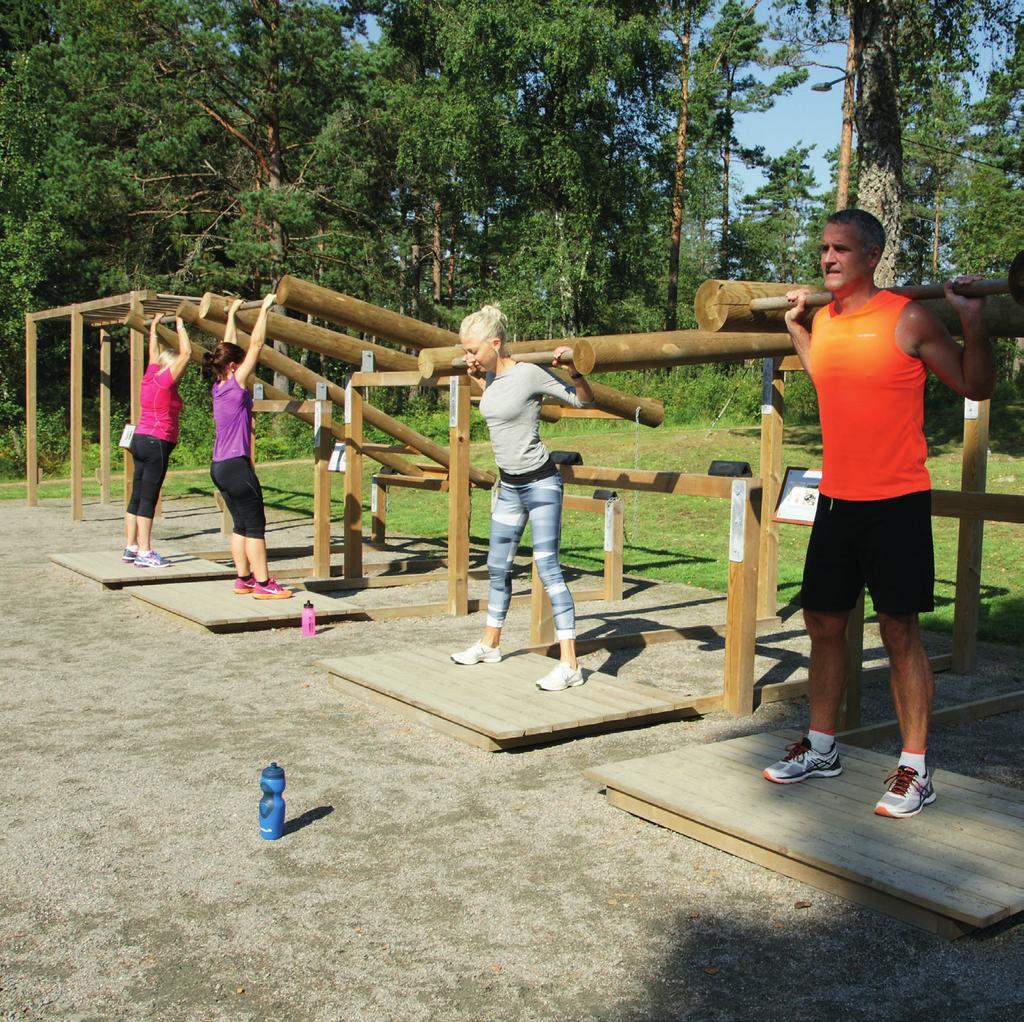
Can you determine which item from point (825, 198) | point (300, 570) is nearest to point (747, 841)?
point (300, 570)

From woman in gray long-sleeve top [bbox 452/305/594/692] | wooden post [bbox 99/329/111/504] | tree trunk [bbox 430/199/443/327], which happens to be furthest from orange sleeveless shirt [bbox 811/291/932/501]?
tree trunk [bbox 430/199/443/327]

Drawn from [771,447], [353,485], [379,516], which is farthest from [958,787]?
[379,516]

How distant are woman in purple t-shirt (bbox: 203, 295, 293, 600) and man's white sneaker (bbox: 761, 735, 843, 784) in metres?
4.88

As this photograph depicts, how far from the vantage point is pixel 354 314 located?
7.63 m

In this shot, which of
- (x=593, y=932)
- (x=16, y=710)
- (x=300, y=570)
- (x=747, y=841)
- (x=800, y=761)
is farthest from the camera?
(x=300, y=570)

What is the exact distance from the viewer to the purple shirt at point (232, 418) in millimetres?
Answer: 8289

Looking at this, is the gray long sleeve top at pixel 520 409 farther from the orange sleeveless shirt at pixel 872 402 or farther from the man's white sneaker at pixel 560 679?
→ the orange sleeveless shirt at pixel 872 402

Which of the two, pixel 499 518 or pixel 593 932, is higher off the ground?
pixel 499 518

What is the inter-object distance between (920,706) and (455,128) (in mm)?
29871

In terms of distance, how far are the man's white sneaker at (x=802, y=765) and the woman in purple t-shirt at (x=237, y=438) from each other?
4.88 m

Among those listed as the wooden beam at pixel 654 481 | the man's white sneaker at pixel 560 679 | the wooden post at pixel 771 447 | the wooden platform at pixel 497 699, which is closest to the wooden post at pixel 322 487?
the wooden beam at pixel 654 481

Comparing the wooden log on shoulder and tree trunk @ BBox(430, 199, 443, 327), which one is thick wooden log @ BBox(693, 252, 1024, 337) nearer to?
the wooden log on shoulder

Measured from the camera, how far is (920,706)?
3.94 metres

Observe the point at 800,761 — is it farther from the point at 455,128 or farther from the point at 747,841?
the point at 455,128
